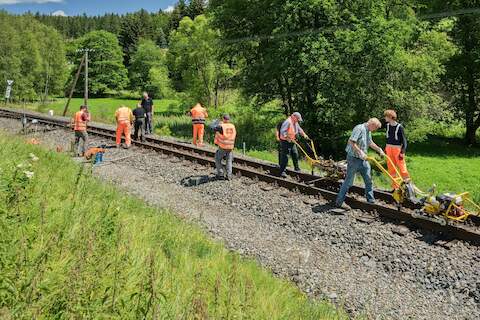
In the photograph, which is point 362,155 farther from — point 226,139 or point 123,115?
point 123,115

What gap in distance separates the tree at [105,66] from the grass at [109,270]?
95164mm

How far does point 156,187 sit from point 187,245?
5783 mm

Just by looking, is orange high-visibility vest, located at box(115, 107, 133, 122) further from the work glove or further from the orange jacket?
the work glove

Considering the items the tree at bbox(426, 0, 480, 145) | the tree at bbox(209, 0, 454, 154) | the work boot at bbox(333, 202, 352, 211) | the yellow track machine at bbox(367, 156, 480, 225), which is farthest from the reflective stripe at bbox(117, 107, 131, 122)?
the tree at bbox(426, 0, 480, 145)

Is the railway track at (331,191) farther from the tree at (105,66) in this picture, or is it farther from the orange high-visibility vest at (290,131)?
the tree at (105,66)

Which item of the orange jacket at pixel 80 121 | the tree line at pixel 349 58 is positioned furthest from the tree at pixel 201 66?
the orange jacket at pixel 80 121

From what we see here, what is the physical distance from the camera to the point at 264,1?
2488 centimetres

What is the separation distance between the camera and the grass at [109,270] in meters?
3.67

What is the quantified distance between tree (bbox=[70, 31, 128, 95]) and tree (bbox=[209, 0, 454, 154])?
77580mm

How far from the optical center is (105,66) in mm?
99312

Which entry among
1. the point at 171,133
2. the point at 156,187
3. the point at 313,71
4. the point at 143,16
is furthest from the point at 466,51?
the point at 143,16

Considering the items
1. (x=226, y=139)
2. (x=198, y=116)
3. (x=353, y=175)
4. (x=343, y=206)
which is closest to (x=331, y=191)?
(x=343, y=206)

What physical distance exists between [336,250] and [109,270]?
199 inches

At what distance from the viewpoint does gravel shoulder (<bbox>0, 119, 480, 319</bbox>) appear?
6.82m
